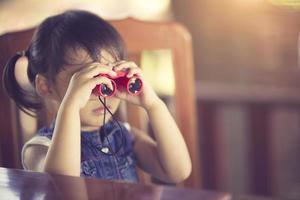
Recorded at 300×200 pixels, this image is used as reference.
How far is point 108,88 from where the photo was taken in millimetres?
684

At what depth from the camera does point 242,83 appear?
96cm

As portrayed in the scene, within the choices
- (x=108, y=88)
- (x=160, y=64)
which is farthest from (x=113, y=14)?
(x=108, y=88)

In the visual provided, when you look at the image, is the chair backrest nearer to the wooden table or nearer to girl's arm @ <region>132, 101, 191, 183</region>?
girl's arm @ <region>132, 101, 191, 183</region>

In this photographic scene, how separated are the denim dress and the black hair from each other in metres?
0.07

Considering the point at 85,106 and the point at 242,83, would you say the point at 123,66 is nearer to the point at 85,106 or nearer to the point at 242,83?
the point at 85,106

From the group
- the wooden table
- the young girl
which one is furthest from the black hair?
the wooden table

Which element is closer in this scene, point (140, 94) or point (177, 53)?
point (140, 94)

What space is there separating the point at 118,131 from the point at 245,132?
31 centimetres

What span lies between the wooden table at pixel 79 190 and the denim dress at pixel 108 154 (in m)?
0.07

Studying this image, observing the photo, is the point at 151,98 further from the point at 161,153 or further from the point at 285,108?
the point at 285,108

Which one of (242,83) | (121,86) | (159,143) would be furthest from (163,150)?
(242,83)

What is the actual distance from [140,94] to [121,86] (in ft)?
0.13

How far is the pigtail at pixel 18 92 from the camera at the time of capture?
75cm

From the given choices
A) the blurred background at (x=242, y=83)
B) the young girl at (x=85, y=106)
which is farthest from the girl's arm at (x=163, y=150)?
the blurred background at (x=242, y=83)
